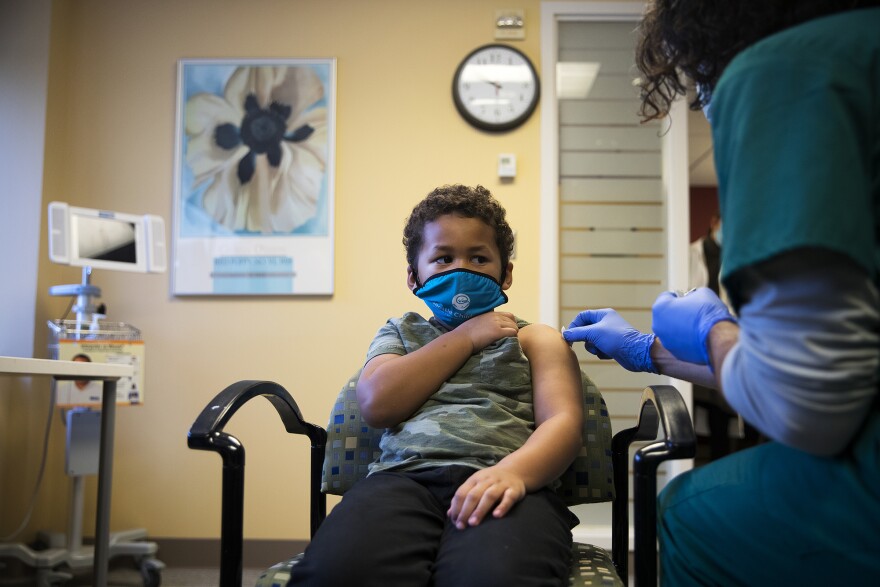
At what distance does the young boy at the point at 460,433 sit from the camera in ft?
3.49

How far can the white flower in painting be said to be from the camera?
3.60 m

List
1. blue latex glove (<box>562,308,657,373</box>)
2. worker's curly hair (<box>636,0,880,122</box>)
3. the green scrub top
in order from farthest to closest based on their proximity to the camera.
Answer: blue latex glove (<box>562,308,657,373</box>)
worker's curly hair (<box>636,0,880,122</box>)
the green scrub top

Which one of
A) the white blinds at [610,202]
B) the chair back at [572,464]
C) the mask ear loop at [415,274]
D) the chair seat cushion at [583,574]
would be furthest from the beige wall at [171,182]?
the chair seat cushion at [583,574]

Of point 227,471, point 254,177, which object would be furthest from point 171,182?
point 227,471

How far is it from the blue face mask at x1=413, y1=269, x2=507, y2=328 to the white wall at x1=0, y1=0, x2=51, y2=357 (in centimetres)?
258

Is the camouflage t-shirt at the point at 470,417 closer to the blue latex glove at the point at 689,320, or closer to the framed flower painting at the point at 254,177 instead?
the blue latex glove at the point at 689,320

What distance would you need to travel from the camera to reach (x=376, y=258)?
3.57 m

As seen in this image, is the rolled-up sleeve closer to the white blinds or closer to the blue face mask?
the blue face mask

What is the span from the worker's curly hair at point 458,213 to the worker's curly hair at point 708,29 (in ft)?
1.67

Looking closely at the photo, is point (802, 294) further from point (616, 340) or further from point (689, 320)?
point (616, 340)

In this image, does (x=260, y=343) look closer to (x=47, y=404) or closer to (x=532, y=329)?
(x=47, y=404)

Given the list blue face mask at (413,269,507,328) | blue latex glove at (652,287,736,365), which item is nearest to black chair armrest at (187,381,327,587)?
blue face mask at (413,269,507,328)

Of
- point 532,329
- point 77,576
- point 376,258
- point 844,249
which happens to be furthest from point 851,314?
point 77,576

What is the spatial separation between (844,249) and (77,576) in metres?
3.45
